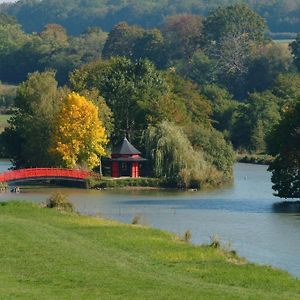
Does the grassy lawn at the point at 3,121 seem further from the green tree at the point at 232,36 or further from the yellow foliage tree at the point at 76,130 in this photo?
the yellow foliage tree at the point at 76,130

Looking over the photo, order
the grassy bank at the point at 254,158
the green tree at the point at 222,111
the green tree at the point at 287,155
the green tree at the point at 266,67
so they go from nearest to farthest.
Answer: the green tree at the point at 287,155, the grassy bank at the point at 254,158, the green tree at the point at 222,111, the green tree at the point at 266,67

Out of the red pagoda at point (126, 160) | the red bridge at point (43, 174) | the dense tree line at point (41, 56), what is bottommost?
the red bridge at point (43, 174)

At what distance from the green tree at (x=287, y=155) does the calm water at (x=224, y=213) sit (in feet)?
2.89

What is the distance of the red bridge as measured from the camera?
2726 inches

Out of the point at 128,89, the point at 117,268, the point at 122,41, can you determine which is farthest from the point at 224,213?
the point at 122,41

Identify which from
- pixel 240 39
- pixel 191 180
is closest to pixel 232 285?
pixel 191 180

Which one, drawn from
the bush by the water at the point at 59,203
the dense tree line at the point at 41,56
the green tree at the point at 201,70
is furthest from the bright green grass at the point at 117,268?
the dense tree line at the point at 41,56

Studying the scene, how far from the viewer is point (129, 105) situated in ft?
269

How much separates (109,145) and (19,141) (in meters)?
5.72

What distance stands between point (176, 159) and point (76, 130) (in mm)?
6811

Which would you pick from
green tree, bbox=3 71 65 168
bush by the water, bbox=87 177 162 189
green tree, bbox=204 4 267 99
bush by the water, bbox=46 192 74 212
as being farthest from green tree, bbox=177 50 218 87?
bush by the water, bbox=46 192 74 212

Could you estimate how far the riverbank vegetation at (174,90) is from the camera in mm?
75500

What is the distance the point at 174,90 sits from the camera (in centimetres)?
9031

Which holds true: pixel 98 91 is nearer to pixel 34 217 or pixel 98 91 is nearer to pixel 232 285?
pixel 34 217
